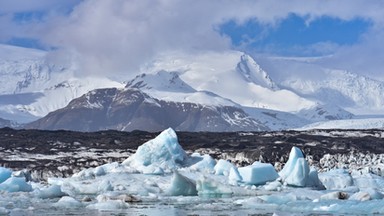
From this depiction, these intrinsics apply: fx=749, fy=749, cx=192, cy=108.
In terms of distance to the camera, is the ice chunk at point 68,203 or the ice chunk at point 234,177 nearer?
the ice chunk at point 68,203

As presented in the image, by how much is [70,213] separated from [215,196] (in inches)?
521

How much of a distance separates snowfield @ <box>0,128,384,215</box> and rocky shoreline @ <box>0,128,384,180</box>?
2261 centimetres

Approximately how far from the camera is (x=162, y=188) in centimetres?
5178

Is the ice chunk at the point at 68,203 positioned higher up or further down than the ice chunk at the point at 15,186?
further down

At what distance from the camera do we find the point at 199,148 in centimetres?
10925

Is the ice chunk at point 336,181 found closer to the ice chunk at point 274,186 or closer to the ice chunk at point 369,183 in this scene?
the ice chunk at point 369,183

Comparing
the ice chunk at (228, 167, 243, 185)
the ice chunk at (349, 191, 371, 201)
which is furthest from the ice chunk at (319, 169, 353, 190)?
the ice chunk at (349, 191, 371, 201)

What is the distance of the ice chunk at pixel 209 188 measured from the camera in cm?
4800

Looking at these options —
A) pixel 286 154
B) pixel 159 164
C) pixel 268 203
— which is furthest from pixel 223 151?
pixel 268 203

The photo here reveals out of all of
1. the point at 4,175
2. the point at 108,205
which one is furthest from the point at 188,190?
the point at 4,175

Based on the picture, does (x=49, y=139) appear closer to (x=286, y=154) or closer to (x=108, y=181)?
(x=286, y=154)

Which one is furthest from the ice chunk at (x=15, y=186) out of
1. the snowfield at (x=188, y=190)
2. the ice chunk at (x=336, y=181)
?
the ice chunk at (x=336, y=181)

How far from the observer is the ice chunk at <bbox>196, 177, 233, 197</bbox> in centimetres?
4800

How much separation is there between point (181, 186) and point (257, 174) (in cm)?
634
